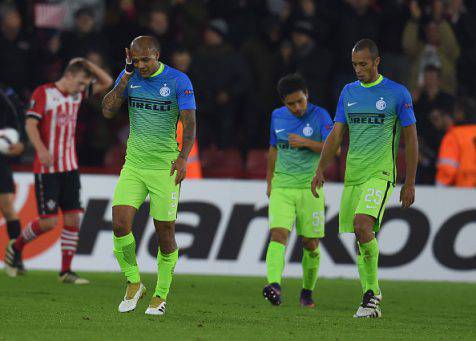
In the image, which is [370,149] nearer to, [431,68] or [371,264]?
[371,264]

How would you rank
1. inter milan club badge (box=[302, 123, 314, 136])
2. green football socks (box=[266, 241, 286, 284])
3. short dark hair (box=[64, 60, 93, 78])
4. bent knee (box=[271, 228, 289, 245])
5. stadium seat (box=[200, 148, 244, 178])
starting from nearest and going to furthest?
green football socks (box=[266, 241, 286, 284]) → bent knee (box=[271, 228, 289, 245]) → inter milan club badge (box=[302, 123, 314, 136]) → short dark hair (box=[64, 60, 93, 78]) → stadium seat (box=[200, 148, 244, 178])

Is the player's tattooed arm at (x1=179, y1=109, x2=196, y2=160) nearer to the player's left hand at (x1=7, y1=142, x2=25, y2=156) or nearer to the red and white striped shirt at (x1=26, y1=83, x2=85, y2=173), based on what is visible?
the red and white striped shirt at (x1=26, y1=83, x2=85, y2=173)

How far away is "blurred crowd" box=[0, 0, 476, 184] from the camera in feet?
54.3

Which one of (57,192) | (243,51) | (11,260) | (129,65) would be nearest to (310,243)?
(129,65)

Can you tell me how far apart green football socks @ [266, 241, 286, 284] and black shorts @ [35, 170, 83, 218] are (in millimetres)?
2947

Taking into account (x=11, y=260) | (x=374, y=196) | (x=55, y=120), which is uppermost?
(x=55, y=120)

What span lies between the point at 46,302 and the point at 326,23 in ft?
28.7

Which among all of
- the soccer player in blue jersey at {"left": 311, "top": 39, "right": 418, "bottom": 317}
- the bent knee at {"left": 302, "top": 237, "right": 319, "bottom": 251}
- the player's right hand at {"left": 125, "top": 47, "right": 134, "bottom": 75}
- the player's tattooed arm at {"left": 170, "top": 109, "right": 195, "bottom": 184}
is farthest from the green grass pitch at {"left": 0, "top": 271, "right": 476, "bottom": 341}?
the player's right hand at {"left": 125, "top": 47, "right": 134, "bottom": 75}

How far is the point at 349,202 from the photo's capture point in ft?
32.8

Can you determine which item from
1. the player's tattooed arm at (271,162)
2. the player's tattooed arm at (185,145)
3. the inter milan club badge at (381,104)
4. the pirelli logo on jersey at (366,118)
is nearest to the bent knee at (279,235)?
the player's tattooed arm at (271,162)

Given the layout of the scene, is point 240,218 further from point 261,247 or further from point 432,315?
point 432,315

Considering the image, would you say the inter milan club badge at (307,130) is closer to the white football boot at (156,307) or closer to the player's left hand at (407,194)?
the player's left hand at (407,194)

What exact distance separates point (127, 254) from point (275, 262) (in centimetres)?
189

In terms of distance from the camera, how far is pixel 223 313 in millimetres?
9828
